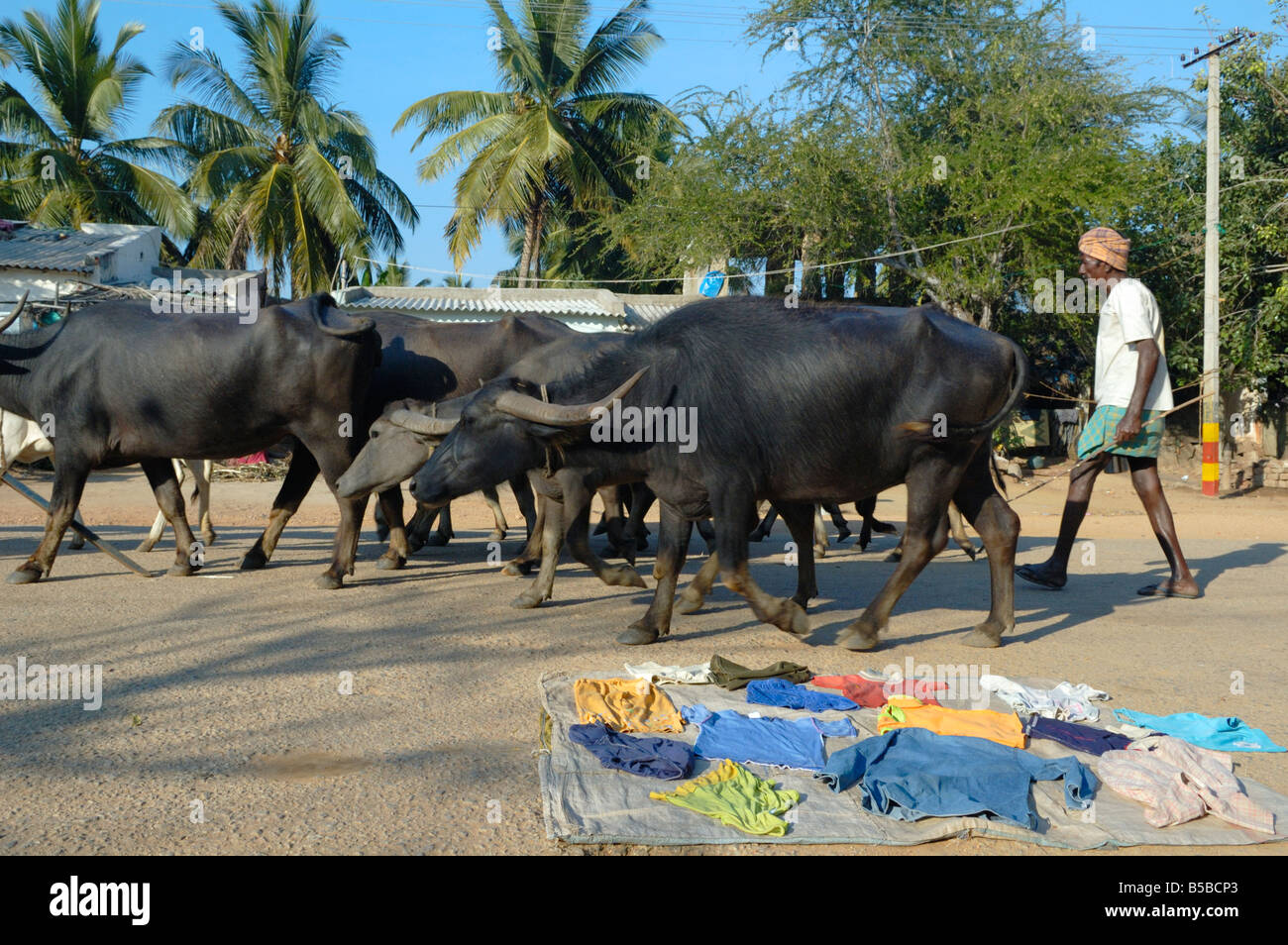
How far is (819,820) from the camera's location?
3.58 metres

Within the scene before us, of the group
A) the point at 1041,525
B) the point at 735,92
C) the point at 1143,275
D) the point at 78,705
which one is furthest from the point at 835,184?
the point at 78,705

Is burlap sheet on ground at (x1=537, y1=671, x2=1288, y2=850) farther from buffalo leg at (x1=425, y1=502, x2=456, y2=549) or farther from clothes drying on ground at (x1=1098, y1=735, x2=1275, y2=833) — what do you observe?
buffalo leg at (x1=425, y1=502, x2=456, y2=549)

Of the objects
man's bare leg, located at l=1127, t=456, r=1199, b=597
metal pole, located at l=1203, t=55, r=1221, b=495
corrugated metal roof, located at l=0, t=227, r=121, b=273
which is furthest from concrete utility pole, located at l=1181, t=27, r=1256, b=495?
corrugated metal roof, located at l=0, t=227, r=121, b=273

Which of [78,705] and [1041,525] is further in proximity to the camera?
[1041,525]

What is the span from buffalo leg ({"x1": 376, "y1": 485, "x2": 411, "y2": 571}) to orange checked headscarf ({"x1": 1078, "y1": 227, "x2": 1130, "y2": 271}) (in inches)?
218

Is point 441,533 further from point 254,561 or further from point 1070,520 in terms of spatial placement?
point 1070,520

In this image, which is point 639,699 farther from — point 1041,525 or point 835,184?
point 835,184

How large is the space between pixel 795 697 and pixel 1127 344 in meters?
4.44

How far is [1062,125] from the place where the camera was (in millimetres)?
21328

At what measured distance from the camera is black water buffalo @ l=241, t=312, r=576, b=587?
8.77m

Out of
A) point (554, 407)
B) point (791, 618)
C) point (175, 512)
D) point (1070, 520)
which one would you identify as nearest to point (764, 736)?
point (791, 618)

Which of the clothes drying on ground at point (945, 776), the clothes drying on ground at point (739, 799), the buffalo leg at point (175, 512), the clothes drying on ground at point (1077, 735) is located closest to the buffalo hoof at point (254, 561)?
the buffalo leg at point (175, 512)

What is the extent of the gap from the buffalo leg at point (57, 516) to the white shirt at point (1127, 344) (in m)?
7.54

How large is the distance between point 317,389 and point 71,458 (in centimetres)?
196
